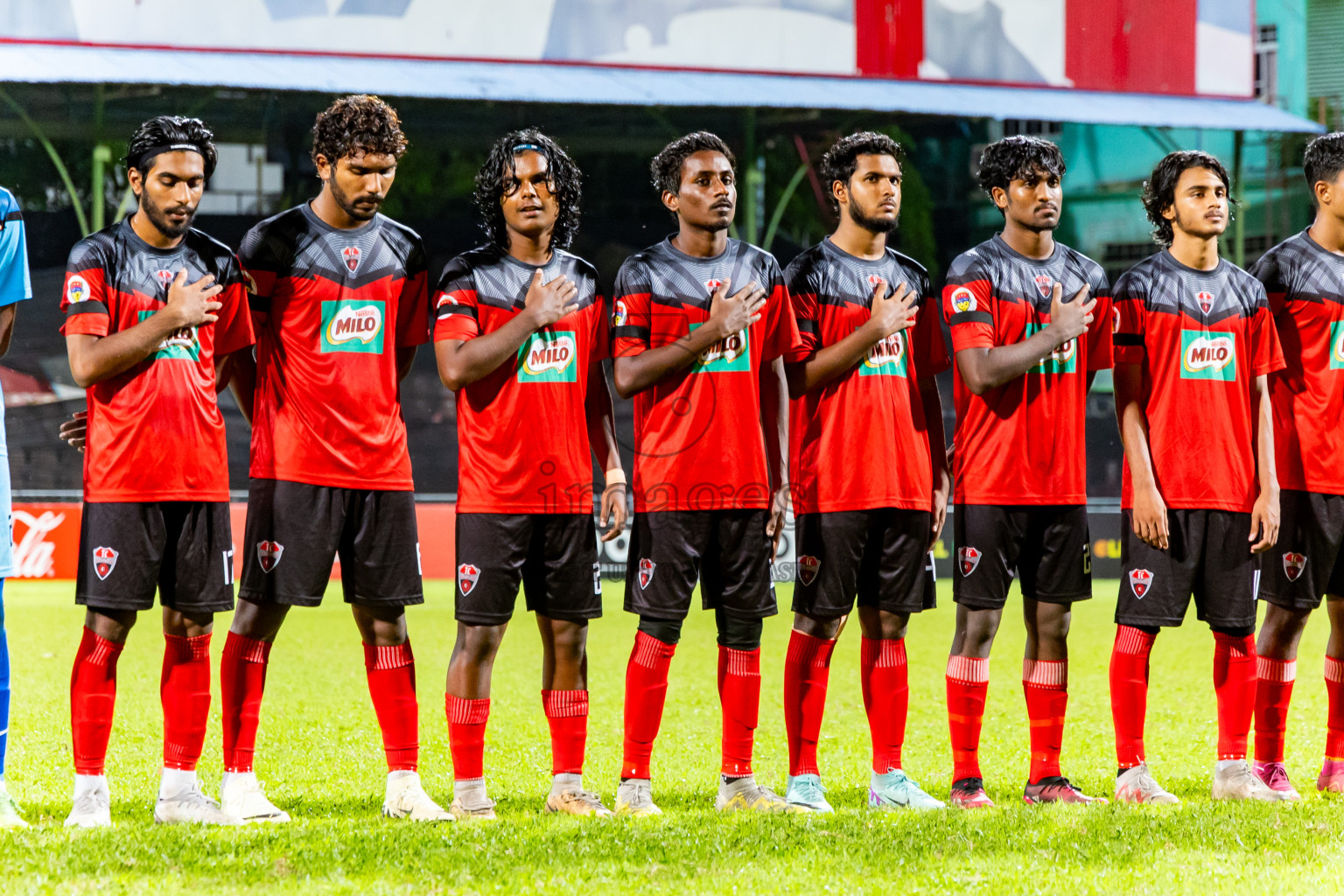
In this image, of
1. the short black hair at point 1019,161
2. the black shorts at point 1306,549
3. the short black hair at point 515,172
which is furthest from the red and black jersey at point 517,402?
the black shorts at point 1306,549

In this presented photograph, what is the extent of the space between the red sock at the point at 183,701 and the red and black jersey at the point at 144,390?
540mm

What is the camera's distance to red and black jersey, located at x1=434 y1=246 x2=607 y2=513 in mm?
5012

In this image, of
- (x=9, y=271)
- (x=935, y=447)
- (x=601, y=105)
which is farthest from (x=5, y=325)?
(x=601, y=105)

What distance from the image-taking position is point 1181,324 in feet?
18.0

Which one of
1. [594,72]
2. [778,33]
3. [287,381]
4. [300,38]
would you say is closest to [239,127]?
[300,38]

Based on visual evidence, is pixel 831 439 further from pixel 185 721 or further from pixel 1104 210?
pixel 1104 210

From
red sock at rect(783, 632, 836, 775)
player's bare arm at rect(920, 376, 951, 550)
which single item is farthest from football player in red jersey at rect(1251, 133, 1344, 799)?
red sock at rect(783, 632, 836, 775)

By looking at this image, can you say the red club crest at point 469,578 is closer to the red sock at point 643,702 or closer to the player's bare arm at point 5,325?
the red sock at point 643,702

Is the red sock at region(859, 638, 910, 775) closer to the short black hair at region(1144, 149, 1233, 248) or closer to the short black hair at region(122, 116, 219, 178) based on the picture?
the short black hair at region(1144, 149, 1233, 248)

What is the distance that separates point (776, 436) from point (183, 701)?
7.68 ft

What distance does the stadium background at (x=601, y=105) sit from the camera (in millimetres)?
18219

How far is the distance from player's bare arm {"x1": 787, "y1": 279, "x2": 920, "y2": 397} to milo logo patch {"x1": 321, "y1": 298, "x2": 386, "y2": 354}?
5.21 ft

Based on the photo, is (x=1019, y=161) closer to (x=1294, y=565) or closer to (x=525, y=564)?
(x=1294, y=565)

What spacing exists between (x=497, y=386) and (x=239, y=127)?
1968 cm
